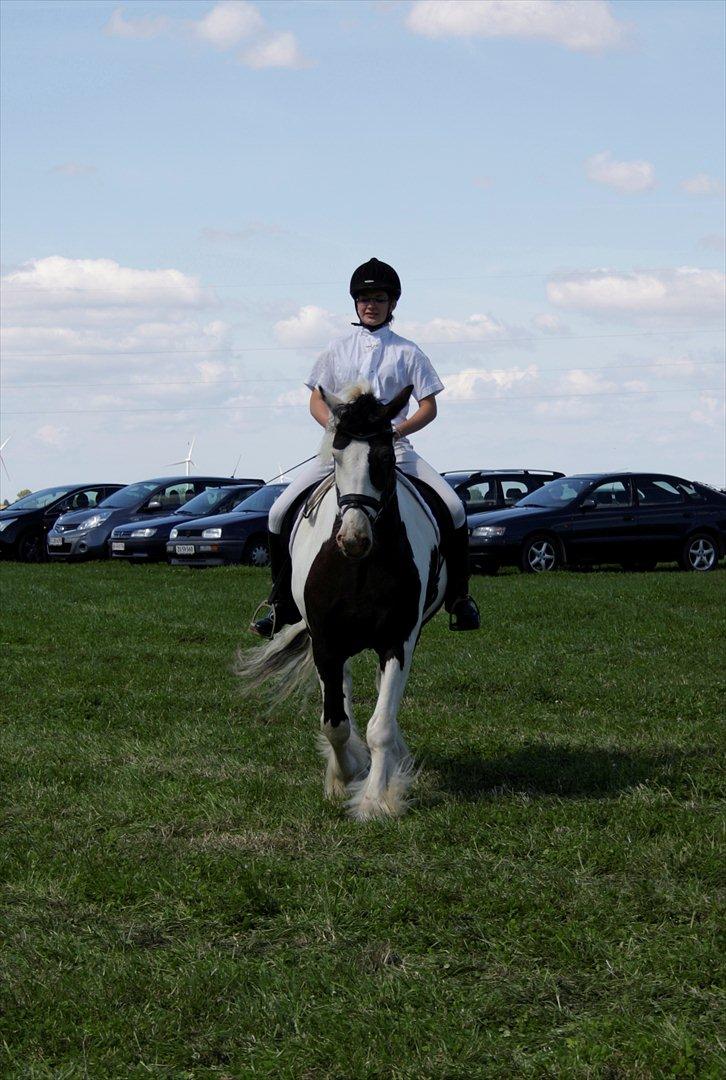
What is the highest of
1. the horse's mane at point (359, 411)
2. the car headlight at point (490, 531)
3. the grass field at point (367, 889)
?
the horse's mane at point (359, 411)

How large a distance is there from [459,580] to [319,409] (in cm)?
158

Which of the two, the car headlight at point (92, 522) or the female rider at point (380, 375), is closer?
the female rider at point (380, 375)

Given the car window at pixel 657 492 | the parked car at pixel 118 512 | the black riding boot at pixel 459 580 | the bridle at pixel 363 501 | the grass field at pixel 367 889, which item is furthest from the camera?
the parked car at pixel 118 512

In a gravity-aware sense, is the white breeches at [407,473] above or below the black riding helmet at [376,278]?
below

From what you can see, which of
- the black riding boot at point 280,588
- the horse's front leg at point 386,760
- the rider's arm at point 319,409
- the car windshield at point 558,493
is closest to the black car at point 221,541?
the car windshield at point 558,493

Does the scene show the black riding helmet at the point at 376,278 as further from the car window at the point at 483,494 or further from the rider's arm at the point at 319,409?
the car window at the point at 483,494

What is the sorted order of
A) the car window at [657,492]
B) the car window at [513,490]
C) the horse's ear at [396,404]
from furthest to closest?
the car window at [513,490], the car window at [657,492], the horse's ear at [396,404]

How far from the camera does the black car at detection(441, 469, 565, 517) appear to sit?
2970cm

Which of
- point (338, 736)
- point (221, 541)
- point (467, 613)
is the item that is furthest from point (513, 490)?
point (338, 736)

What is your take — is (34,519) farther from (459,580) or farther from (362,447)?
(362,447)

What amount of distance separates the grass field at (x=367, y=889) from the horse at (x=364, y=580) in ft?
0.76

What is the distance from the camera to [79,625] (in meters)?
16.5

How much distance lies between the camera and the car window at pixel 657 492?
87.8 ft

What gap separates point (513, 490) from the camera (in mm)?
30062
